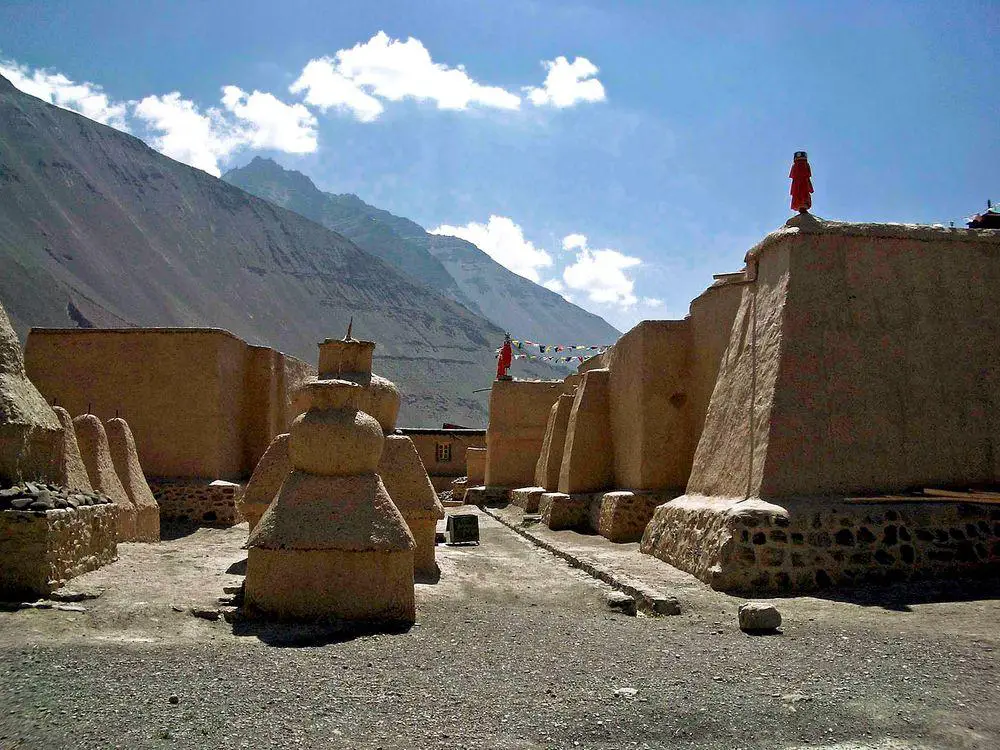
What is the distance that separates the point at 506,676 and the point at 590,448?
9835mm

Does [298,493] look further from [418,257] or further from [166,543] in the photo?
[418,257]

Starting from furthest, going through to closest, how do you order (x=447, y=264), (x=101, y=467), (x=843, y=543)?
(x=447, y=264) → (x=101, y=467) → (x=843, y=543)

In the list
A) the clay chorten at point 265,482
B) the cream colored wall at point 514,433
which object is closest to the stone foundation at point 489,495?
the cream colored wall at point 514,433

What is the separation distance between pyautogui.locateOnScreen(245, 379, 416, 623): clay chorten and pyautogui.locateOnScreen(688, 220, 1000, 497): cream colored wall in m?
4.06

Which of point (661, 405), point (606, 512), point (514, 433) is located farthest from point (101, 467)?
point (514, 433)

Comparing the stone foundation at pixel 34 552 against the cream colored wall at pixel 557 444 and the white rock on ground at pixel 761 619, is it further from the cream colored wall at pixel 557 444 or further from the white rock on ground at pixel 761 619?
the cream colored wall at pixel 557 444

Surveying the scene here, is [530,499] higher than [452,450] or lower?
lower

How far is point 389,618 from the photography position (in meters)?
5.95

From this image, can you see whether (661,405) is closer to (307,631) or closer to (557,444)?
(557,444)

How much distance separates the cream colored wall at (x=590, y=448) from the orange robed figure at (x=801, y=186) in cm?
608

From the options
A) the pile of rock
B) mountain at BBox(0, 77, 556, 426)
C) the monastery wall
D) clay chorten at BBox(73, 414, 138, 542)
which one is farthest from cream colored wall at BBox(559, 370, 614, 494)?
mountain at BBox(0, 77, 556, 426)

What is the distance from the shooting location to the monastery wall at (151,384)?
13320 mm

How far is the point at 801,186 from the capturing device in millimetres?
9070

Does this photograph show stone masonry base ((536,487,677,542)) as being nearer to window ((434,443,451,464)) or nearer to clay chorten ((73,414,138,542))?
clay chorten ((73,414,138,542))
